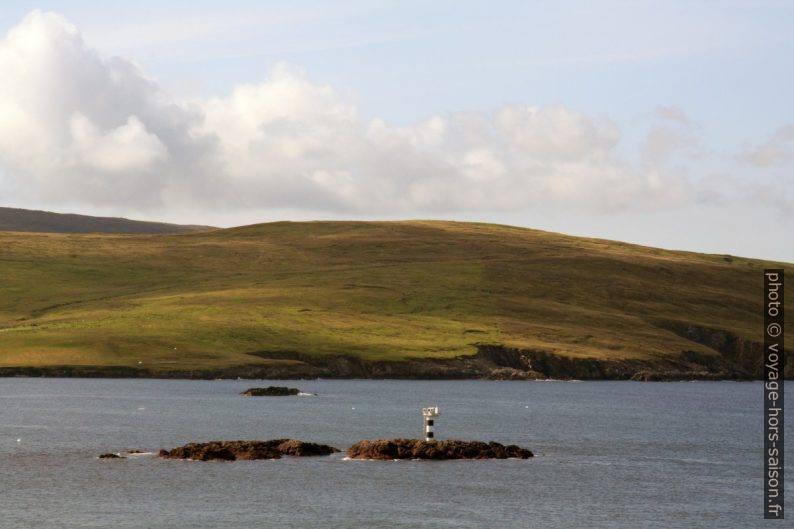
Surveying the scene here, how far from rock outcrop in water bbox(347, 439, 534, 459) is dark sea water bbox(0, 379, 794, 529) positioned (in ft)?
4.87

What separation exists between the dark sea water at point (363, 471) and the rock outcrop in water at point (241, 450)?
2.05 m

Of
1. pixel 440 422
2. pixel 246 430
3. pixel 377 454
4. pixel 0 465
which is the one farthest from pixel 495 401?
pixel 0 465

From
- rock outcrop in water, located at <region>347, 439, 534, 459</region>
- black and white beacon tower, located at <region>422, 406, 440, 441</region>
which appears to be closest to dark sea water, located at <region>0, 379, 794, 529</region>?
rock outcrop in water, located at <region>347, 439, 534, 459</region>

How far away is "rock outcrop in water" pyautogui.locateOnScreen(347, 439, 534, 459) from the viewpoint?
308ft

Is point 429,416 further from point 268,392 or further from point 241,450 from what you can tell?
point 268,392

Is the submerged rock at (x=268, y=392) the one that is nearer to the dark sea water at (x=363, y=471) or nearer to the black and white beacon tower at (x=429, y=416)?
the dark sea water at (x=363, y=471)

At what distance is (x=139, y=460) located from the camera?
90.2 meters

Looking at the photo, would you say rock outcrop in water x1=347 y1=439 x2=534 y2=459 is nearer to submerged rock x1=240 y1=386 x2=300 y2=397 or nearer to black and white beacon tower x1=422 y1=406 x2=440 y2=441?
black and white beacon tower x1=422 y1=406 x2=440 y2=441

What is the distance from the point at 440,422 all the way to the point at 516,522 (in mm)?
61195

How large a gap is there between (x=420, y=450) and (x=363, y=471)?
8.28 m

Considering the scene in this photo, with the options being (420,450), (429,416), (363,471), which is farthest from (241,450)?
(429,416)

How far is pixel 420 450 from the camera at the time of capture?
94250 millimetres

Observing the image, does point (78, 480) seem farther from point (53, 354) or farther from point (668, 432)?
point (53, 354)

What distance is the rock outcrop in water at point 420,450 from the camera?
3698 inches
